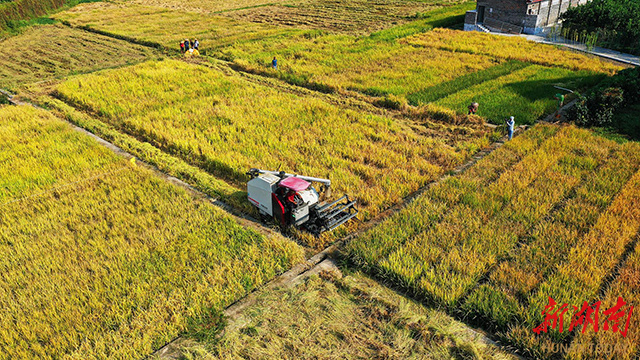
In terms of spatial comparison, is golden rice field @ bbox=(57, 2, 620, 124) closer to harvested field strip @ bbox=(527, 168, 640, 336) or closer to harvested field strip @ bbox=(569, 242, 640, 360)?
harvested field strip @ bbox=(527, 168, 640, 336)

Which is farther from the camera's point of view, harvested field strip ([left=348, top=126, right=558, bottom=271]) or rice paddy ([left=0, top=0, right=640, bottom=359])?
harvested field strip ([left=348, top=126, right=558, bottom=271])

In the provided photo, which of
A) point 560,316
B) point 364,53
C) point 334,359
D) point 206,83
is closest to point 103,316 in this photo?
Answer: point 334,359

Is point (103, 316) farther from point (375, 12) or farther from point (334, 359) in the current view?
point (375, 12)

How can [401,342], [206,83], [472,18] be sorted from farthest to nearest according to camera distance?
[472,18]
[206,83]
[401,342]

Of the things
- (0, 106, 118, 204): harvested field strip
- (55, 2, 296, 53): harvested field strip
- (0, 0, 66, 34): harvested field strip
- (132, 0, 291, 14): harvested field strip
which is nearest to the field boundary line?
(0, 106, 118, 204): harvested field strip

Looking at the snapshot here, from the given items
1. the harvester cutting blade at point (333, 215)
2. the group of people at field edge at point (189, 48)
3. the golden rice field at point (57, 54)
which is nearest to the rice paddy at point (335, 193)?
the harvester cutting blade at point (333, 215)

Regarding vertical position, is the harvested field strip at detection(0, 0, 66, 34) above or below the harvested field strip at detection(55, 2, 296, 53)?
above
